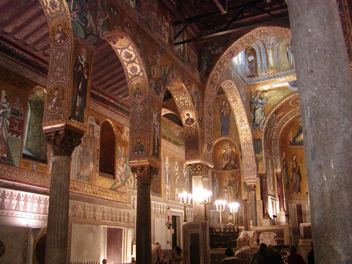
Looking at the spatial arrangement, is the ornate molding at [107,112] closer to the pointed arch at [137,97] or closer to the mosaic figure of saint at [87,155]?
the mosaic figure of saint at [87,155]

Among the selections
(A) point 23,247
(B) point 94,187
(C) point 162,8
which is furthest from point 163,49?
(A) point 23,247

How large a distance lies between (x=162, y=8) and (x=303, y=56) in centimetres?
992

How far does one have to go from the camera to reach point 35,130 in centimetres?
1189

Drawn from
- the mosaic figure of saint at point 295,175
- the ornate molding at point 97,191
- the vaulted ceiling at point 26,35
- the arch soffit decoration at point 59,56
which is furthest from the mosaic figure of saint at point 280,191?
the arch soffit decoration at point 59,56

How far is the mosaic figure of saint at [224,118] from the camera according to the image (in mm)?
19500

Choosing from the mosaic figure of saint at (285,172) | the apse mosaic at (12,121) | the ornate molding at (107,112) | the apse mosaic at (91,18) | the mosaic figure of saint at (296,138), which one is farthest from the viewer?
the mosaic figure of saint at (296,138)

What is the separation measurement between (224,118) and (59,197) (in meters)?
13.5

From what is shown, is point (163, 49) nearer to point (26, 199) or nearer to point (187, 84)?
point (187, 84)

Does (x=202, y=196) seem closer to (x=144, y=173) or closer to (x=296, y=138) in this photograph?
(x=144, y=173)

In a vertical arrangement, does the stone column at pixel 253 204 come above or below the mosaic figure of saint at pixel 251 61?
below

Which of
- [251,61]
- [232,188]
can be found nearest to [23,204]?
[232,188]

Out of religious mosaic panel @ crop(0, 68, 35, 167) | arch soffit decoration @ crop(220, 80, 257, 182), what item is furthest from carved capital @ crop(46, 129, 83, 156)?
arch soffit decoration @ crop(220, 80, 257, 182)

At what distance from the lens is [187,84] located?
13227 millimetres

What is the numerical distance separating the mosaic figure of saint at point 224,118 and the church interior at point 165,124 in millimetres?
53
